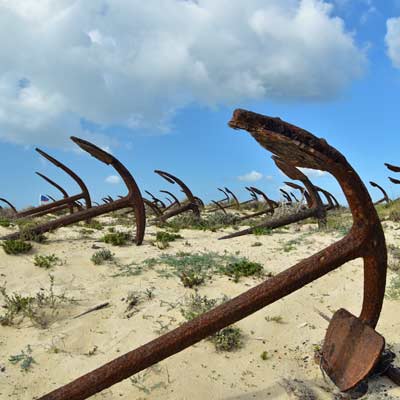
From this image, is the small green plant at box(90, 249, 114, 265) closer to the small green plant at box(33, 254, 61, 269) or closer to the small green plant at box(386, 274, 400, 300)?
the small green plant at box(33, 254, 61, 269)

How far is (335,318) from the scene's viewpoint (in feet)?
9.37

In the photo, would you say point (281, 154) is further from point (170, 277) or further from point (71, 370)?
point (170, 277)

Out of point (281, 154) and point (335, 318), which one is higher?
point (281, 154)

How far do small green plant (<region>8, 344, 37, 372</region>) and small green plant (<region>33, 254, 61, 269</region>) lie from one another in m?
1.89

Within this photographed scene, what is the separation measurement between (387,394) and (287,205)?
24.6ft

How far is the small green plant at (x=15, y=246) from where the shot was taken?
556cm

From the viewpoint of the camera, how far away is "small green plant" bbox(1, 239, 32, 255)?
18.2ft

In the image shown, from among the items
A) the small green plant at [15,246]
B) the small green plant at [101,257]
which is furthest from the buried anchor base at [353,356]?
the small green plant at [15,246]

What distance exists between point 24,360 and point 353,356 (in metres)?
2.36

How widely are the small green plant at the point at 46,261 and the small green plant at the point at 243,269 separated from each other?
6.95 feet

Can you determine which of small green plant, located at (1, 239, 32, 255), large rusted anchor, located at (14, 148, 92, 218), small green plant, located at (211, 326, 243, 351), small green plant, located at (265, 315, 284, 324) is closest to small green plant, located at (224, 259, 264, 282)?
small green plant, located at (265, 315, 284, 324)

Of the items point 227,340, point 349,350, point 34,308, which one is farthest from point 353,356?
point 34,308

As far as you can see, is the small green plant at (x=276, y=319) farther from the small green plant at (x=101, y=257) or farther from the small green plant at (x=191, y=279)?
the small green plant at (x=101, y=257)

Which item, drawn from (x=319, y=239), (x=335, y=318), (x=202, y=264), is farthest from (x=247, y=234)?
(x=335, y=318)
